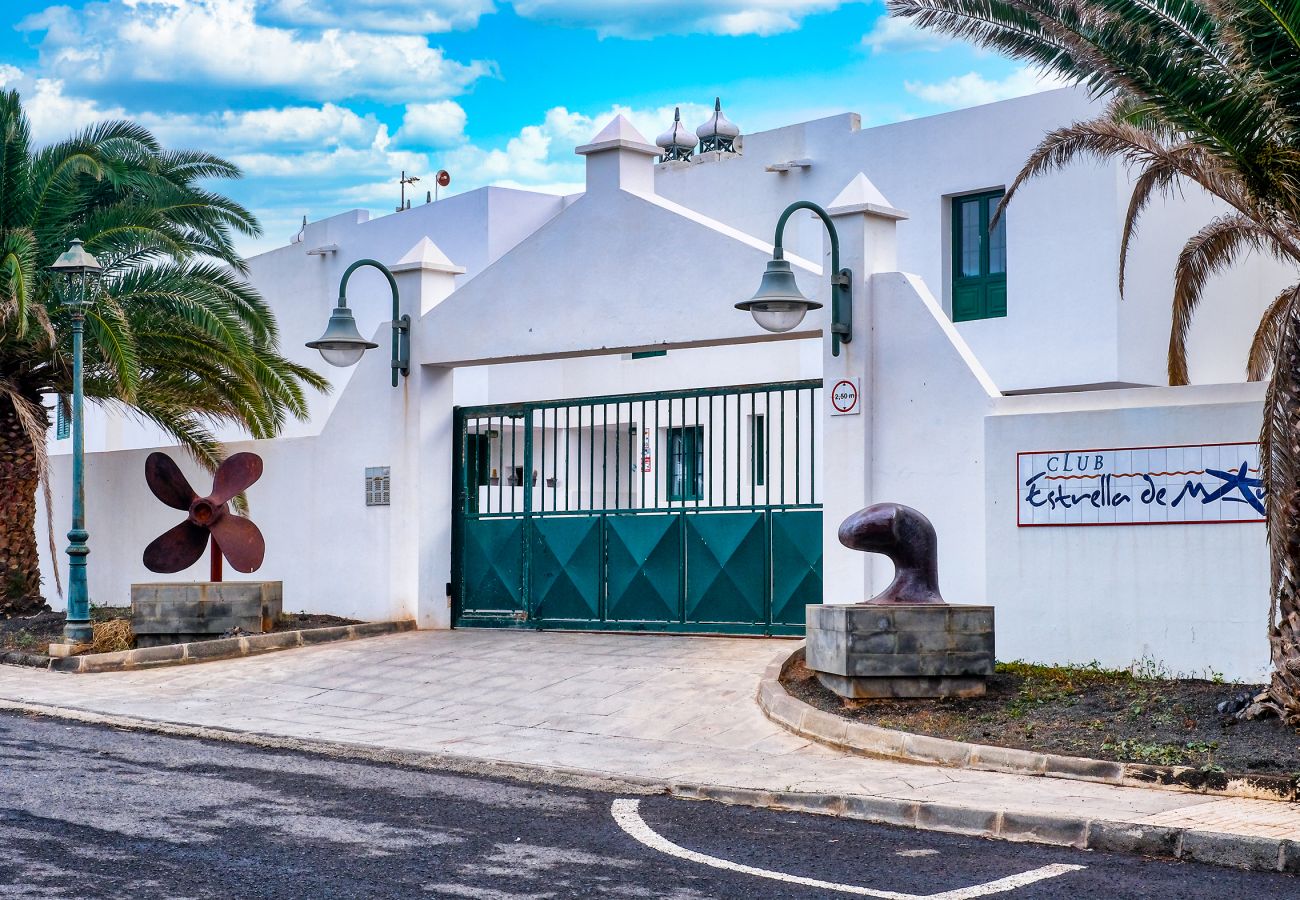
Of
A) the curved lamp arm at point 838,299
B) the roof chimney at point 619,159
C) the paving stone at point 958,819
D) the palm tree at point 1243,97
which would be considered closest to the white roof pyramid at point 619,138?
the roof chimney at point 619,159

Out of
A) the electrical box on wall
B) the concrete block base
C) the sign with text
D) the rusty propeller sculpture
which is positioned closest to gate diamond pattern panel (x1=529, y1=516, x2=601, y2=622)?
the electrical box on wall

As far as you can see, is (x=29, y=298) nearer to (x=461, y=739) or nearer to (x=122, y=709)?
(x=122, y=709)

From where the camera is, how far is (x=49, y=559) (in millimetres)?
21484

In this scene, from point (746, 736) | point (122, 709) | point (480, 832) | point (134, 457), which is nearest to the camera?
point (480, 832)

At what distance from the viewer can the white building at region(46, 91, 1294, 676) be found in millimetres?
11383

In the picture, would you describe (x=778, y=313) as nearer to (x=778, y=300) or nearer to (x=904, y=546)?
(x=778, y=300)

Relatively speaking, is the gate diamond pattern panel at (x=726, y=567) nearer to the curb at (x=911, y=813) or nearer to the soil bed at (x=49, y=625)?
the soil bed at (x=49, y=625)

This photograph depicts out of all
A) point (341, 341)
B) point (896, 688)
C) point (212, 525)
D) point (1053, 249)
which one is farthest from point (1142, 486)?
point (212, 525)

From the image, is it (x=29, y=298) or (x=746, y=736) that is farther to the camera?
(x=29, y=298)

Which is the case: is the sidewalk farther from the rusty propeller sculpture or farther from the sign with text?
the sign with text

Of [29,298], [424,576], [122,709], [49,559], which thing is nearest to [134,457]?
[49,559]

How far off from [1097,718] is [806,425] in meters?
10.8

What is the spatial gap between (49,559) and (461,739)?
1318 cm

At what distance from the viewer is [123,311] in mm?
16734
